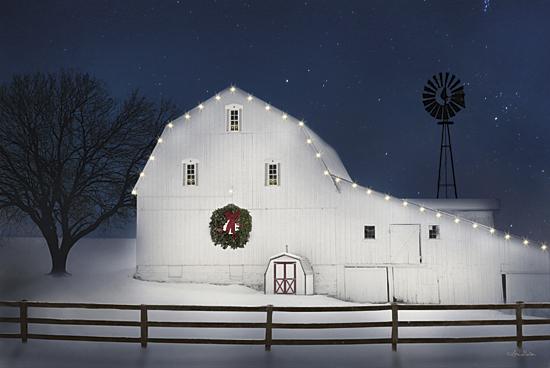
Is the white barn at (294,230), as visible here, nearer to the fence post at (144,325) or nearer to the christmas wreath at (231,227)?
the christmas wreath at (231,227)

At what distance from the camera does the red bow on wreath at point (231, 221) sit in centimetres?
2116

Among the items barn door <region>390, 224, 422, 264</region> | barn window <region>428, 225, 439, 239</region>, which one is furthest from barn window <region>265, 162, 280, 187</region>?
barn window <region>428, 225, 439, 239</region>

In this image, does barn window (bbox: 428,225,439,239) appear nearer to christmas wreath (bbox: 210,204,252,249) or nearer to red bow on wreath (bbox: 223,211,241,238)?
christmas wreath (bbox: 210,204,252,249)

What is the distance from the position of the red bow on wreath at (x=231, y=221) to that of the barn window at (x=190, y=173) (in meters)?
2.04

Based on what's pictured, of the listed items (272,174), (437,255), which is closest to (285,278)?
(272,174)

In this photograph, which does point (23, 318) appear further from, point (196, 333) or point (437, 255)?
point (437, 255)

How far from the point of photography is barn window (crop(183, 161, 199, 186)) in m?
22.2

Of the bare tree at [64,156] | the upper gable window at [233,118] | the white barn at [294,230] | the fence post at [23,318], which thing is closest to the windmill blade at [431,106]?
the white barn at [294,230]

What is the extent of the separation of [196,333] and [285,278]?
641 cm

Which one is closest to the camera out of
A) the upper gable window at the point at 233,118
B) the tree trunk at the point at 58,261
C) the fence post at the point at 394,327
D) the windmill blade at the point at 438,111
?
the fence post at the point at 394,327

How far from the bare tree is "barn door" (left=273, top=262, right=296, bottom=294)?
9.29 metres

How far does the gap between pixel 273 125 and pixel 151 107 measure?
888cm

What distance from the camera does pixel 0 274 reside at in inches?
1019

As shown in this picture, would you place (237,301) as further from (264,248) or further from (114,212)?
(114,212)
